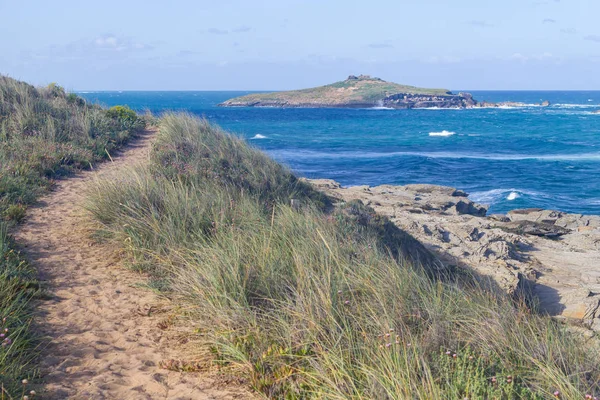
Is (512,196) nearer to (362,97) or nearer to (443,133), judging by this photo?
(443,133)

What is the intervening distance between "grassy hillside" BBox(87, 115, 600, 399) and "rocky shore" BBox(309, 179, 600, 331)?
13.5ft

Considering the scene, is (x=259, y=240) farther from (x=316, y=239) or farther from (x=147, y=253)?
(x=147, y=253)

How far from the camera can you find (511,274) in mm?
11055

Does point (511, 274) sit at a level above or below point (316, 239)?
below

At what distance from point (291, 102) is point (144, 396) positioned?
427ft

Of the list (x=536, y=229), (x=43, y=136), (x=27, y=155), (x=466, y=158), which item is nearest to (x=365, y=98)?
(x=466, y=158)

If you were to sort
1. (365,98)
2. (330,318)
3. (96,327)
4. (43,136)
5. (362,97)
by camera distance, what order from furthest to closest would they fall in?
(362,97)
(365,98)
(43,136)
(96,327)
(330,318)

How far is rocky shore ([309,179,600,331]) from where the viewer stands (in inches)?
403

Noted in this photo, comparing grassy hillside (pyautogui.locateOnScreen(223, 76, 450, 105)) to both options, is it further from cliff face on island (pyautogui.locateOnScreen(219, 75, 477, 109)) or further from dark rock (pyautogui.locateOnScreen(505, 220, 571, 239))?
dark rock (pyautogui.locateOnScreen(505, 220, 571, 239))

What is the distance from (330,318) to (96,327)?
2366mm

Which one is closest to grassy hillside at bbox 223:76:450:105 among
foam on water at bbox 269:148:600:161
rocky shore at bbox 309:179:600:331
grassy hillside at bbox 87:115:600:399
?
foam on water at bbox 269:148:600:161

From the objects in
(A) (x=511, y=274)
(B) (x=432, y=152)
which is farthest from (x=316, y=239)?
(B) (x=432, y=152)

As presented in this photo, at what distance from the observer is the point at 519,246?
14586 millimetres

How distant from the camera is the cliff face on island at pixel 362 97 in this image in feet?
403
